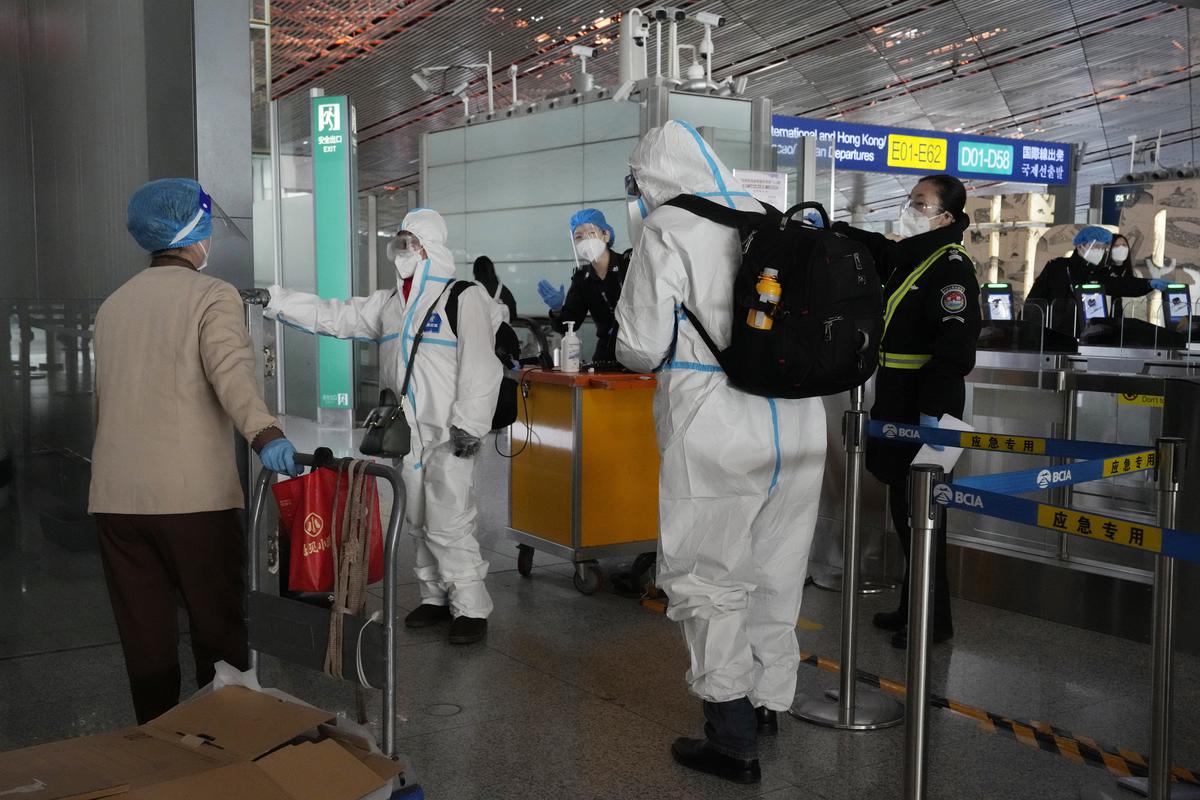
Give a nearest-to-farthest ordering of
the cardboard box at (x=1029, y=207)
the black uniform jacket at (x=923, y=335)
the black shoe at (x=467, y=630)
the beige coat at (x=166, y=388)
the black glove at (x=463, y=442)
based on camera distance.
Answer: the beige coat at (x=166, y=388) < the black uniform jacket at (x=923, y=335) < the black glove at (x=463, y=442) < the black shoe at (x=467, y=630) < the cardboard box at (x=1029, y=207)

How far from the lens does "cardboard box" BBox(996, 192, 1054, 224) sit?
14008 mm

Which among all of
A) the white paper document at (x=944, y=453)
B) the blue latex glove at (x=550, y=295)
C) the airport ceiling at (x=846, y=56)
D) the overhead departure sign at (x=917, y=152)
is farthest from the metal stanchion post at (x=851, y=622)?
the overhead departure sign at (x=917, y=152)

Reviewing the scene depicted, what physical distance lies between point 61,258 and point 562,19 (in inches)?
442

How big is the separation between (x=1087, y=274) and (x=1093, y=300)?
1.65ft

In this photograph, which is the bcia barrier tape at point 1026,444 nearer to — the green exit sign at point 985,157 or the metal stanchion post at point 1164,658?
the metal stanchion post at point 1164,658

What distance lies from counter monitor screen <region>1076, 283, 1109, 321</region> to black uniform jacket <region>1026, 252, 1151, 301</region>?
0.15 m

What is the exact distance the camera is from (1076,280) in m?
9.59

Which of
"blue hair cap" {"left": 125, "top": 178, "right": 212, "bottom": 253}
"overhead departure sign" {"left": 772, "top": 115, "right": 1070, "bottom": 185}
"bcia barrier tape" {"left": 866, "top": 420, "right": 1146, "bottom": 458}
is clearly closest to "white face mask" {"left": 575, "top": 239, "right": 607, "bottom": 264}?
"bcia barrier tape" {"left": 866, "top": 420, "right": 1146, "bottom": 458}

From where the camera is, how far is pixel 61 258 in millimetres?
4176

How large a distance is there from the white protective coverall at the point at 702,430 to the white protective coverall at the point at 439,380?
1.16 meters

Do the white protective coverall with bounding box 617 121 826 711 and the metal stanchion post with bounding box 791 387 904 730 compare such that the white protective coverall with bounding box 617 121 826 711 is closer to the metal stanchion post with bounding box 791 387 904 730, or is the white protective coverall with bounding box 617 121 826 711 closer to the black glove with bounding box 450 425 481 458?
the metal stanchion post with bounding box 791 387 904 730

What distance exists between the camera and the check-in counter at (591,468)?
16.5 feet

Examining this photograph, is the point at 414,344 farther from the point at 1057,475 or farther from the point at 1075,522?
the point at 1075,522

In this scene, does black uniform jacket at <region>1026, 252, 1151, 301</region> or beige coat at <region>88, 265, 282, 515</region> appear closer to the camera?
beige coat at <region>88, 265, 282, 515</region>
